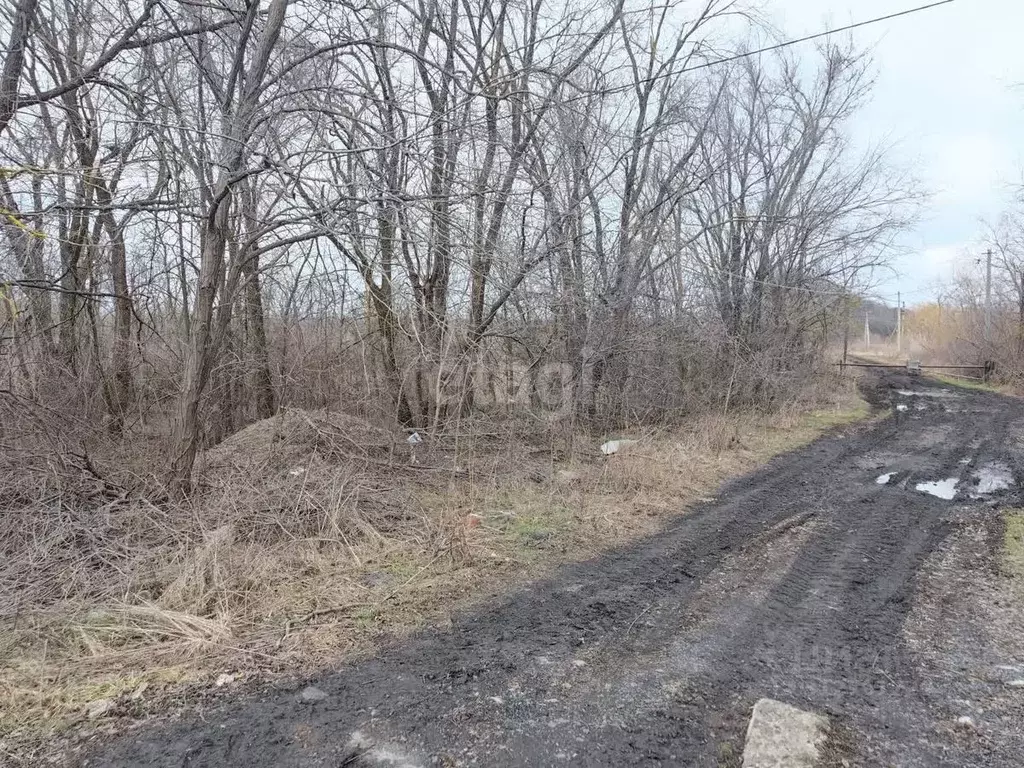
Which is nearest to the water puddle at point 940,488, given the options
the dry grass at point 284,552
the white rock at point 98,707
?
the dry grass at point 284,552

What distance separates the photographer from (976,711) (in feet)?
9.80

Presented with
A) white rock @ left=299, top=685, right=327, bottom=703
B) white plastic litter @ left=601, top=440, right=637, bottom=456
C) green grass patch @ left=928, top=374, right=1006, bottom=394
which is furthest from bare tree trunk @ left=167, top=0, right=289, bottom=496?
green grass patch @ left=928, top=374, right=1006, bottom=394

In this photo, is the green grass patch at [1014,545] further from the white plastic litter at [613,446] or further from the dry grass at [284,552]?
the white plastic litter at [613,446]

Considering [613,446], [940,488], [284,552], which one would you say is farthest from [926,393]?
[284,552]

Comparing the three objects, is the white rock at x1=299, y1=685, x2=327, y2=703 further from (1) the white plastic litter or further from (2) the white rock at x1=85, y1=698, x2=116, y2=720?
(1) the white plastic litter

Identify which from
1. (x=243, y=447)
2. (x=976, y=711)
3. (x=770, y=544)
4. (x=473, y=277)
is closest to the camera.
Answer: (x=976, y=711)

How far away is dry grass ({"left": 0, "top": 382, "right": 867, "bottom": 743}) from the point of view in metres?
3.45

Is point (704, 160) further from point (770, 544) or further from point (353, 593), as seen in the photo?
point (353, 593)

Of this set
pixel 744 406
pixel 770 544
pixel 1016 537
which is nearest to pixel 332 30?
pixel 770 544

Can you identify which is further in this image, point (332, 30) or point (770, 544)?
point (332, 30)

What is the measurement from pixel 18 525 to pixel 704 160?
13722 millimetres

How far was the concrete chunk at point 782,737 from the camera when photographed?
258cm

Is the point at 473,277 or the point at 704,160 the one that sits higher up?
the point at 704,160

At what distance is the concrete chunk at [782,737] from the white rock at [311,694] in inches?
80.6
